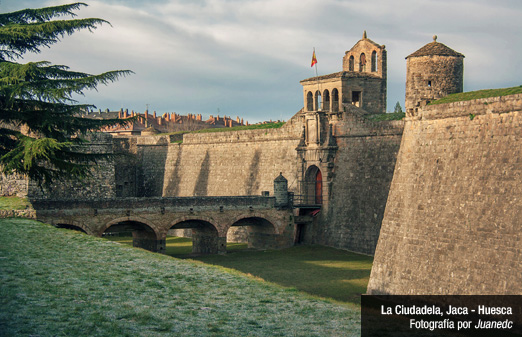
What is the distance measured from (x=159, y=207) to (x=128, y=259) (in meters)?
18.3

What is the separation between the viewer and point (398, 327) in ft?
69.6

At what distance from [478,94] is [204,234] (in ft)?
68.3

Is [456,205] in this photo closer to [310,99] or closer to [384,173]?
[384,173]

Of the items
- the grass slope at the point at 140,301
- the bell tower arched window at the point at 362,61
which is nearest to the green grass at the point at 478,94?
the grass slope at the point at 140,301

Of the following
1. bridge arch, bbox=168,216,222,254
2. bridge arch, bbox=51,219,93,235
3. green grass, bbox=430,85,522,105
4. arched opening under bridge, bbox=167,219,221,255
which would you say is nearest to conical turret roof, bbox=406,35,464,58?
green grass, bbox=430,85,522,105

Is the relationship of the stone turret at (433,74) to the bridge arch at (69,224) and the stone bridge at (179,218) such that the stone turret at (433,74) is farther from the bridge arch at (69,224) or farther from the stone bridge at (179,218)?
the bridge arch at (69,224)

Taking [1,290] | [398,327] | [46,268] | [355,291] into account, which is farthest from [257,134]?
[1,290]

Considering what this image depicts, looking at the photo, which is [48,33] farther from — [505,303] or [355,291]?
[505,303]

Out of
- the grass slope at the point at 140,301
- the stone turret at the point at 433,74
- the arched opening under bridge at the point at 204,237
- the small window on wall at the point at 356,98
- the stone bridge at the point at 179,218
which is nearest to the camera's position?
the grass slope at the point at 140,301

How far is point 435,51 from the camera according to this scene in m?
29.5

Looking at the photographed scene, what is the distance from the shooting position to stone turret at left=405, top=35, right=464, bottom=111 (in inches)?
1133

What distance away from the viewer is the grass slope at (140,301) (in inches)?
489

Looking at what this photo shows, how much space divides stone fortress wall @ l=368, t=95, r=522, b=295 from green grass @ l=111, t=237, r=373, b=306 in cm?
238

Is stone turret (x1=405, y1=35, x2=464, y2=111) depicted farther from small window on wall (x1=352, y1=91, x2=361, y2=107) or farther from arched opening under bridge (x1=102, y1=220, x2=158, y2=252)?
arched opening under bridge (x1=102, y1=220, x2=158, y2=252)
